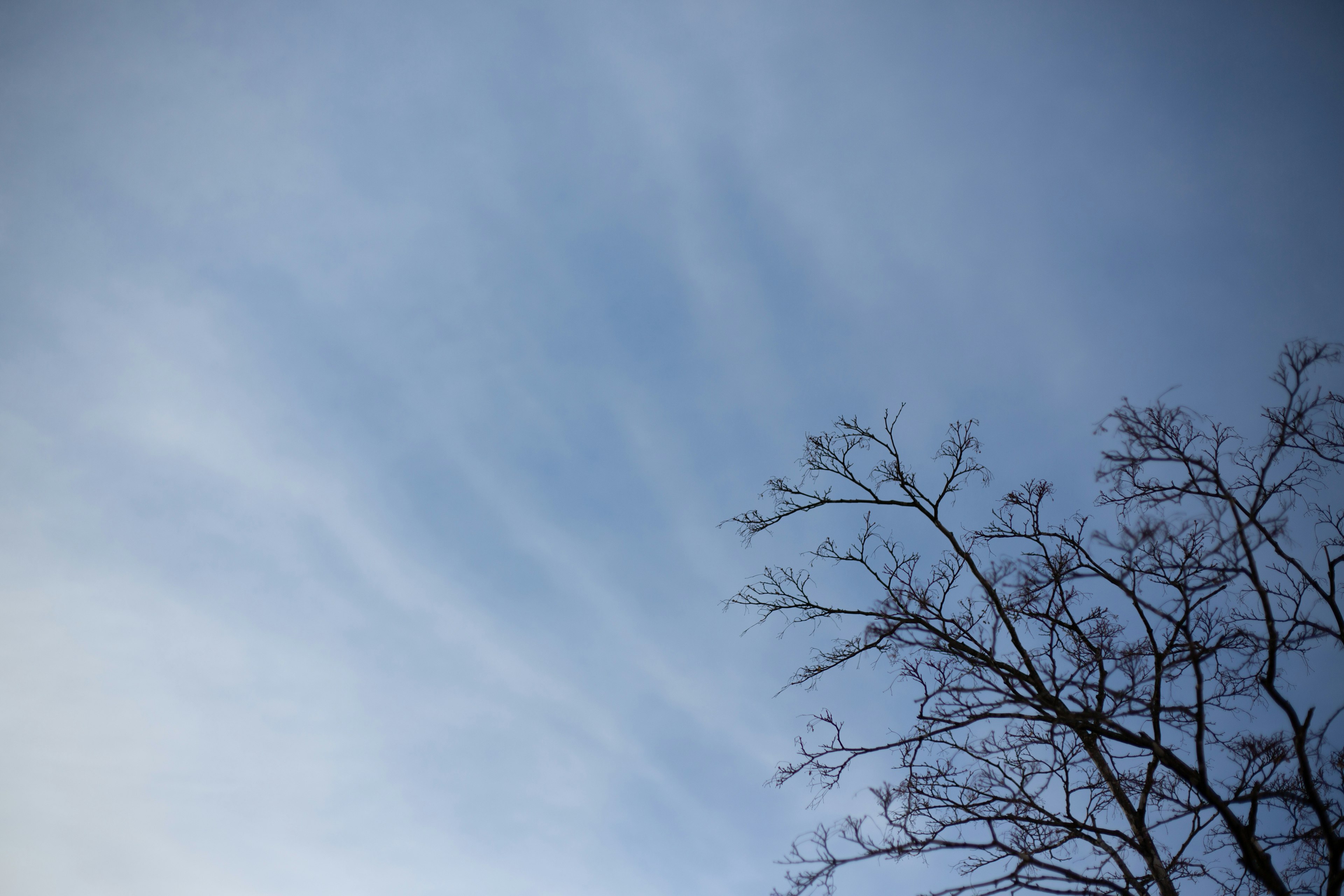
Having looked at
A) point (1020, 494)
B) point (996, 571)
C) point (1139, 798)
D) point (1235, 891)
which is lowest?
point (1235, 891)

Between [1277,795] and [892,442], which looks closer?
[1277,795]

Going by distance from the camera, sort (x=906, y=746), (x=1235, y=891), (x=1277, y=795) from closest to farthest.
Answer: (x=1277, y=795)
(x=906, y=746)
(x=1235, y=891)

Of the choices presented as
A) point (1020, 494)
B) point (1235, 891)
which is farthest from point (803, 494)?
point (1235, 891)

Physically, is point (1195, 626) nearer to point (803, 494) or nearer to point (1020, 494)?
point (1020, 494)

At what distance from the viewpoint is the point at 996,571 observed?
654cm

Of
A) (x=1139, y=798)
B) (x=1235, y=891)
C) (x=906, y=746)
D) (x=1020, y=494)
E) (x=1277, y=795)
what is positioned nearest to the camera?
(x=1277, y=795)

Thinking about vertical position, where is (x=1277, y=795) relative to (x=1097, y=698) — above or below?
below

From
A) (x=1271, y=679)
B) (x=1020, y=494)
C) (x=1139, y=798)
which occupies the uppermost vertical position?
(x=1020, y=494)

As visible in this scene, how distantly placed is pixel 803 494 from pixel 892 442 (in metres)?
1.54

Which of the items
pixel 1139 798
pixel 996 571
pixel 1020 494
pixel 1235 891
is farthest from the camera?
pixel 1020 494

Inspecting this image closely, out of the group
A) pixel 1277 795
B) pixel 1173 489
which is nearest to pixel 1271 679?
pixel 1277 795

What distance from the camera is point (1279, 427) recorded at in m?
7.41

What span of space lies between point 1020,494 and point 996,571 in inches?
141

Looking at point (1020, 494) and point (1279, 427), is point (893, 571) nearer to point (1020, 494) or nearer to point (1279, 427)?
point (1020, 494)
